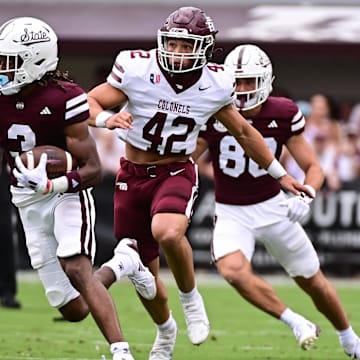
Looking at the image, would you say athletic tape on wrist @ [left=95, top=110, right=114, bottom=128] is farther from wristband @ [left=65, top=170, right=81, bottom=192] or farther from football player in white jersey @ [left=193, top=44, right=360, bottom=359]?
football player in white jersey @ [left=193, top=44, right=360, bottom=359]

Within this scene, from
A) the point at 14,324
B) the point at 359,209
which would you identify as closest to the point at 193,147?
the point at 14,324

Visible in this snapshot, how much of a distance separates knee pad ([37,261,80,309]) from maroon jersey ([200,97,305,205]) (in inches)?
58.0

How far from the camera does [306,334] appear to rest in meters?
6.84

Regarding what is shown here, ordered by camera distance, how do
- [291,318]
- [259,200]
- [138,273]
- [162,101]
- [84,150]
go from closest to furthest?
[84,150], [138,273], [162,101], [291,318], [259,200]

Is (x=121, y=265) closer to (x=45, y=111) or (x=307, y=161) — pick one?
(x=45, y=111)

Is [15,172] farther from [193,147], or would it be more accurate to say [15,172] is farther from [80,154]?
[193,147]

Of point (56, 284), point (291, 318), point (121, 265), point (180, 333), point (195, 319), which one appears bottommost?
point (180, 333)

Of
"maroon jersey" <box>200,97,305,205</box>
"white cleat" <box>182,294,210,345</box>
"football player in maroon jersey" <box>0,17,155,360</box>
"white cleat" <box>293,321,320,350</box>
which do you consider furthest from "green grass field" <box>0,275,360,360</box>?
"football player in maroon jersey" <box>0,17,155,360</box>

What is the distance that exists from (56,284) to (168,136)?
0.98m

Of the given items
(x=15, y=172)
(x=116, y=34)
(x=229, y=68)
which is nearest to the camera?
(x=15, y=172)

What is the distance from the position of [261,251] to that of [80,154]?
20.9 ft

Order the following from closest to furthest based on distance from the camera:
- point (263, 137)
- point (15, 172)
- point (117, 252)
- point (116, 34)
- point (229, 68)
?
point (15, 172), point (117, 252), point (229, 68), point (263, 137), point (116, 34)

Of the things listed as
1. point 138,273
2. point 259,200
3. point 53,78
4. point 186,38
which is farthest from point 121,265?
point 259,200

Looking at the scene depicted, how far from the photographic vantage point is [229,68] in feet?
22.9
